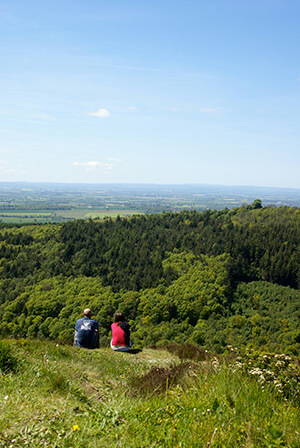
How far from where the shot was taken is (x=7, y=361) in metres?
5.43

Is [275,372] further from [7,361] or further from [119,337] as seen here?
[119,337]

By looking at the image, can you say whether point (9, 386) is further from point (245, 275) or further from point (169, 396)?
point (245, 275)

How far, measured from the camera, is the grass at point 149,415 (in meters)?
3.25

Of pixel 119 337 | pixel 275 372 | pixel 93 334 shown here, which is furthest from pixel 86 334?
pixel 275 372

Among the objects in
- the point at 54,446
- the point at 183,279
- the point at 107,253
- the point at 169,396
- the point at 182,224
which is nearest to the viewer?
the point at 54,446

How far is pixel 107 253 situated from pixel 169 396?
289ft

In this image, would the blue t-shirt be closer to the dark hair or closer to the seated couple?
the seated couple

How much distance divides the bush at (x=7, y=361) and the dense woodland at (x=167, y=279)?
42875 millimetres

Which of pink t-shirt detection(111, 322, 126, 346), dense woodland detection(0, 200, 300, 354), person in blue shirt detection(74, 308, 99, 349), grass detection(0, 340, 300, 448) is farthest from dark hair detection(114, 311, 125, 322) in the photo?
dense woodland detection(0, 200, 300, 354)

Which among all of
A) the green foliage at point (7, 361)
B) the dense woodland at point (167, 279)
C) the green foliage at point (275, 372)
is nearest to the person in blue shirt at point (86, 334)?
the green foliage at point (7, 361)

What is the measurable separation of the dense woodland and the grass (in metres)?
43.2

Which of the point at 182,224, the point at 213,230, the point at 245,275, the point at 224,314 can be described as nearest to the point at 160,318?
the point at 224,314

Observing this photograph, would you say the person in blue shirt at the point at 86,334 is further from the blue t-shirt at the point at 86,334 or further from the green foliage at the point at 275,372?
the green foliage at the point at 275,372

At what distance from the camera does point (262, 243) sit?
80.5 meters
